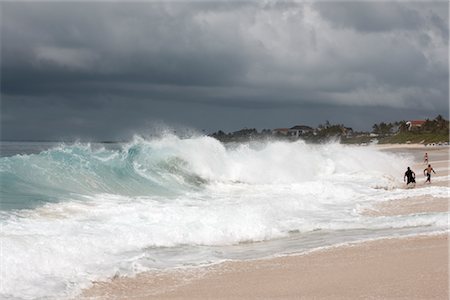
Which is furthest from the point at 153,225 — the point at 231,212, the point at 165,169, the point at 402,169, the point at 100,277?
the point at 402,169

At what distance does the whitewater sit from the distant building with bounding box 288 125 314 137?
151 meters

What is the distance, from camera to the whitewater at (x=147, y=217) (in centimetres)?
880

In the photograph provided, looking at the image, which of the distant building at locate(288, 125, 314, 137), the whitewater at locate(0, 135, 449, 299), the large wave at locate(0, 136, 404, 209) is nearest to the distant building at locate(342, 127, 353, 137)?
the distant building at locate(288, 125, 314, 137)

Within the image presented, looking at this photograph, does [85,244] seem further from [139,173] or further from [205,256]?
[139,173]

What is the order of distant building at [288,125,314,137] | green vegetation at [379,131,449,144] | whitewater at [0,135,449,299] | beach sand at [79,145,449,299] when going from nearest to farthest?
beach sand at [79,145,449,299]
whitewater at [0,135,449,299]
green vegetation at [379,131,449,144]
distant building at [288,125,314,137]

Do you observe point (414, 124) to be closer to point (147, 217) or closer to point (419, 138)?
point (419, 138)

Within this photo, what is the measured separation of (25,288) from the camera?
7.58 m

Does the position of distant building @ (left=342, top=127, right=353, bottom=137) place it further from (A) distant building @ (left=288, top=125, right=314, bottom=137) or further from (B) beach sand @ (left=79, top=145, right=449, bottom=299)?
(B) beach sand @ (left=79, top=145, right=449, bottom=299)

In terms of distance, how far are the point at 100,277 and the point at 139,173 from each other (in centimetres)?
1354

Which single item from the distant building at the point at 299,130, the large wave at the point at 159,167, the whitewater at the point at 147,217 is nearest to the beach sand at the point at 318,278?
the whitewater at the point at 147,217

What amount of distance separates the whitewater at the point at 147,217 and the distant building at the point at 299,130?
15143 centimetres

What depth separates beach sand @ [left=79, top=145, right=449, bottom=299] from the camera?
7285 mm

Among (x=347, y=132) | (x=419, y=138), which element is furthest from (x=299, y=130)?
(x=419, y=138)

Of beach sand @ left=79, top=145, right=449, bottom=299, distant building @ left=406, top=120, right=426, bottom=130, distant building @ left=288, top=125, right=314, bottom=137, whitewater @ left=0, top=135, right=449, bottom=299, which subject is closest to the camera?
beach sand @ left=79, top=145, right=449, bottom=299
